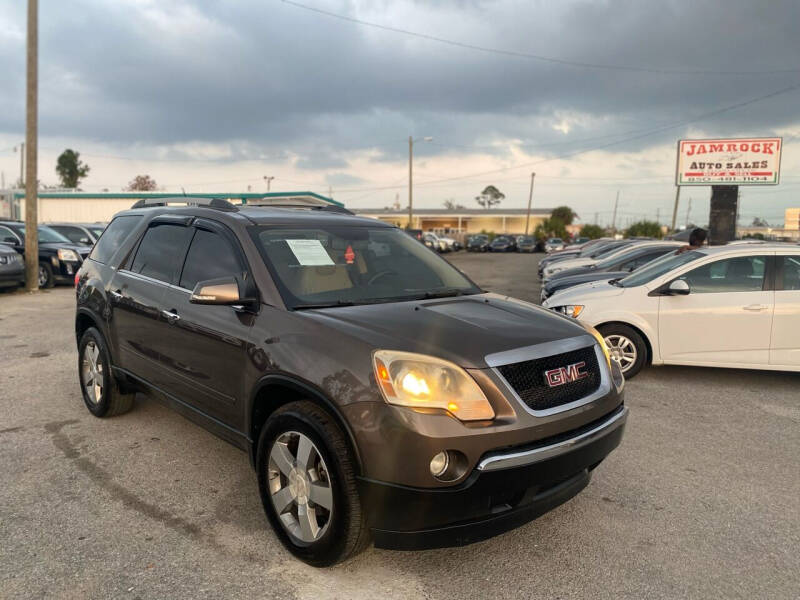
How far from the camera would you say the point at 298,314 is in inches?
117

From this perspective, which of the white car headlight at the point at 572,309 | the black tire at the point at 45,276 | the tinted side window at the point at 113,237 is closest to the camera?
the tinted side window at the point at 113,237

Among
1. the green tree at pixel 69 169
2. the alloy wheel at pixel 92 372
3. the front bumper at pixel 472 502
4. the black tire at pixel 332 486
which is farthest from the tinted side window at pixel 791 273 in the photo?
the green tree at pixel 69 169

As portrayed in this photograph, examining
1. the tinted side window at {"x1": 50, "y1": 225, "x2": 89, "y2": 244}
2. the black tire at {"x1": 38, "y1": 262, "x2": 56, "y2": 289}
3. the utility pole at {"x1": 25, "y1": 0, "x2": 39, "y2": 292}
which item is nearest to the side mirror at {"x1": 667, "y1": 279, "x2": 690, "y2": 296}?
the utility pole at {"x1": 25, "y1": 0, "x2": 39, "y2": 292}

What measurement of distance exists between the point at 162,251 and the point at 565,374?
116 inches

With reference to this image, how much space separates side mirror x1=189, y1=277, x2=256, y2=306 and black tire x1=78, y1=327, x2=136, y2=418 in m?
2.11

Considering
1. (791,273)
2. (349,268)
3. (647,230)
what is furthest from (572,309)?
(647,230)

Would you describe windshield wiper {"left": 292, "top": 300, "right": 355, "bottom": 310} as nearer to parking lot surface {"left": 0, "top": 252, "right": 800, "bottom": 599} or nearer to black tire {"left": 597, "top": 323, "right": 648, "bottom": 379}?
parking lot surface {"left": 0, "top": 252, "right": 800, "bottom": 599}

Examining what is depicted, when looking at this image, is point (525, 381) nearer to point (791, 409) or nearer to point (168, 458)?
point (168, 458)

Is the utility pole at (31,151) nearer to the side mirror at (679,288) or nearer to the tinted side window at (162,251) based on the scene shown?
the tinted side window at (162,251)

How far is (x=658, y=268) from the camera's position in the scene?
6961 millimetres

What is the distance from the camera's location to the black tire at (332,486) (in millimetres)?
2541

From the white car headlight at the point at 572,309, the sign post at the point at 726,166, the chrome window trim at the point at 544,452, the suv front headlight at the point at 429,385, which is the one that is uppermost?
the sign post at the point at 726,166

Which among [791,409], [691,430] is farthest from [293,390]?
[791,409]

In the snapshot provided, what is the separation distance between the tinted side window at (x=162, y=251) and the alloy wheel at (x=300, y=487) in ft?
5.45
